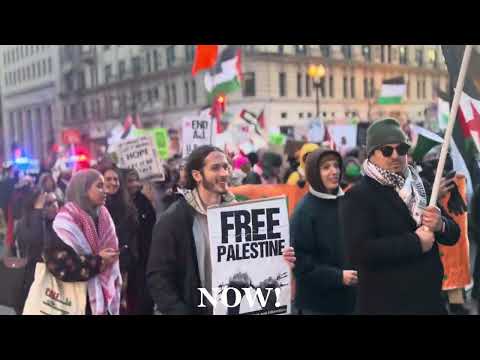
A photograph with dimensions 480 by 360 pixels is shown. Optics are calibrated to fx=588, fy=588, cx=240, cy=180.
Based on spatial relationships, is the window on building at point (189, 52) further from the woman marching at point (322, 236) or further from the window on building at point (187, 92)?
the woman marching at point (322, 236)

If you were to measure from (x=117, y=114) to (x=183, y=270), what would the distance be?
110 inches

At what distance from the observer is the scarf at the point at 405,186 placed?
144 inches

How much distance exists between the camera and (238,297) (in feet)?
13.1

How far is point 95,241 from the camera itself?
4.12 m

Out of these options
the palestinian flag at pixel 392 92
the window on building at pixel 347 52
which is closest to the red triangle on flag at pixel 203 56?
the window on building at pixel 347 52

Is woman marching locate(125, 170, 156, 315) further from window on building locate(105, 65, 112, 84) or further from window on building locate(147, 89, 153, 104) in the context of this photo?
window on building locate(147, 89, 153, 104)

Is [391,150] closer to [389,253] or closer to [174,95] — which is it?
[389,253]

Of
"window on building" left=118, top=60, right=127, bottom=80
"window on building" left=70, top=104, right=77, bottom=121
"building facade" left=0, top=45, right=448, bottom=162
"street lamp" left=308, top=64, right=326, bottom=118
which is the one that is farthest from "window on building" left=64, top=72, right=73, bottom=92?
"street lamp" left=308, top=64, right=326, bottom=118

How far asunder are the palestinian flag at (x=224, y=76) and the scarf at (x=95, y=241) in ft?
10.2

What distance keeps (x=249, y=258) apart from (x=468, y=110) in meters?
1.82

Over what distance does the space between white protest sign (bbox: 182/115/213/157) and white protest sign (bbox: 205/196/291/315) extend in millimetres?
1916

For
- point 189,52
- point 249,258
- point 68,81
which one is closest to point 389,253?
point 249,258
